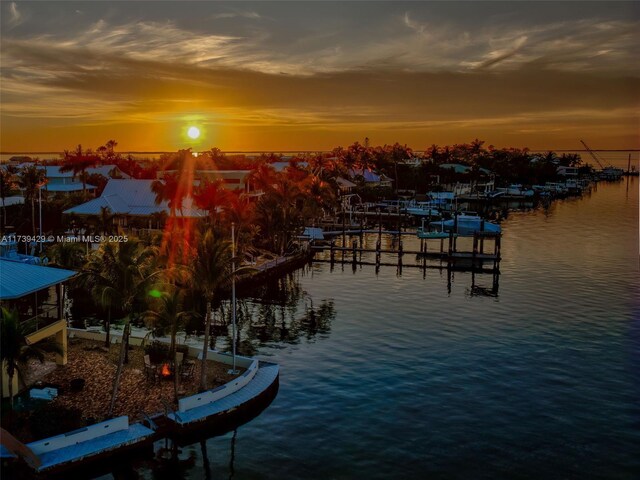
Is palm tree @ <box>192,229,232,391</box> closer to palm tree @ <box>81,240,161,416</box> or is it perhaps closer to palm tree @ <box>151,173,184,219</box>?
palm tree @ <box>81,240,161,416</box>

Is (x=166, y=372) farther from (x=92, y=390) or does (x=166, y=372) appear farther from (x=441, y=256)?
(x=441, y=256)

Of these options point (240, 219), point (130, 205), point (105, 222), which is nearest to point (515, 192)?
point (130, 205)

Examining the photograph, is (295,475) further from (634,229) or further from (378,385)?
(634,229)

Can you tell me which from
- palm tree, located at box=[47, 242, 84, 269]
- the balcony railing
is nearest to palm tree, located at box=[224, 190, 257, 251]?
palm tree, located at box=[47, 242, 84, 269]

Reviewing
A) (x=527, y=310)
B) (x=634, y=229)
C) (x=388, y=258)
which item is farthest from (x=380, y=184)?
(x=527, y=310)

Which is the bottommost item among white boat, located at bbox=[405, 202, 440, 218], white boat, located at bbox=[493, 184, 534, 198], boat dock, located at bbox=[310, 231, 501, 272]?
boat dock, located at bbox=[310, 231, 501, 272]
